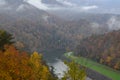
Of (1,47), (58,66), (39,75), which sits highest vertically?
(1,47)

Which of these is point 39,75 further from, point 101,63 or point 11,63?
point 101,63

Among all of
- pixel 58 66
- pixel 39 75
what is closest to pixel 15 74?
pixel 39 75

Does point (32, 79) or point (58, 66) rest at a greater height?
point (32, 79)

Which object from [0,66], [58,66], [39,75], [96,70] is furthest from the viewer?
[58,66]

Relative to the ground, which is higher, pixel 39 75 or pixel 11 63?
pixel 11 63

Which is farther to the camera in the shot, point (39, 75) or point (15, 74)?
point (39, 75)

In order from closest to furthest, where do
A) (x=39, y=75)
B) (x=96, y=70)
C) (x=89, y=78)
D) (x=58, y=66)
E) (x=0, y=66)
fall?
(x=0, y=66) < (x=39, y=75) < (x=89, y=78) < (x=96, y=70) < (x=58, y=66)

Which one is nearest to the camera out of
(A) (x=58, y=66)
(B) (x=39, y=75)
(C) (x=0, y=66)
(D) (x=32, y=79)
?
(C) (x=0, y=66)

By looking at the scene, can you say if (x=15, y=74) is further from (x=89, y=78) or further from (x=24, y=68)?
(x=89, y=78)

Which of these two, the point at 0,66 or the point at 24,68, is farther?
the point at 24,68

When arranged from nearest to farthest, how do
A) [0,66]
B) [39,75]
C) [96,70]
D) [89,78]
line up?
1. [0,66]
2. [39,75]
3. [89,78]
4. [96,70]
